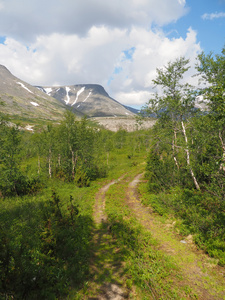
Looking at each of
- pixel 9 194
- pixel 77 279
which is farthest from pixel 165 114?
pixel 9 194

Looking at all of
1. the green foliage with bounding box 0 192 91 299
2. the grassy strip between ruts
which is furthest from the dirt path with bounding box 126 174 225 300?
the green foliage with bounding box 0 192 91 299

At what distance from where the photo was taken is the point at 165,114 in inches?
653

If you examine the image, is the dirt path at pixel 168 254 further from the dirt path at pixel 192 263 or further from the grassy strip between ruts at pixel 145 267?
the grassy strip between ruts at pixel 145 267

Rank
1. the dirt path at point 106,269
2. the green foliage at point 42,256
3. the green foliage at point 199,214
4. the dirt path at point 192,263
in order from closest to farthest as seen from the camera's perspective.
Result: 1. the green foliage at point 42,256
2. the dirt path at point 106,269
3. the dirt path at point 192,263
4. the green foliage at point 199,214

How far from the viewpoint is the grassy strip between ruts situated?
18.9ft

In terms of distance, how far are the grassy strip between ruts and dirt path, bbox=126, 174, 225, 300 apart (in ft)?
1.32

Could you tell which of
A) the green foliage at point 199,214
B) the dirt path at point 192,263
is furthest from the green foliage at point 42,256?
the green foliage at point 199,214

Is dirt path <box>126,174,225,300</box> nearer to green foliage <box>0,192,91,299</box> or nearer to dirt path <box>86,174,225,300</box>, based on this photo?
dirt path <box>86,174,225,300</box>

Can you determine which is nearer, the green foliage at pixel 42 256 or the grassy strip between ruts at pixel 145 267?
the green foliage at pixel 42 256

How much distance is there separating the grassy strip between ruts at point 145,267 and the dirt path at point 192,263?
0.40 meters

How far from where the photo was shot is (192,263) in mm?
7289

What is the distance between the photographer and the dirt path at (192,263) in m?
5.88

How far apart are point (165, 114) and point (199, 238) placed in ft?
39.5

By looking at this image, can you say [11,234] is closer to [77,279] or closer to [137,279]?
[77,279]
